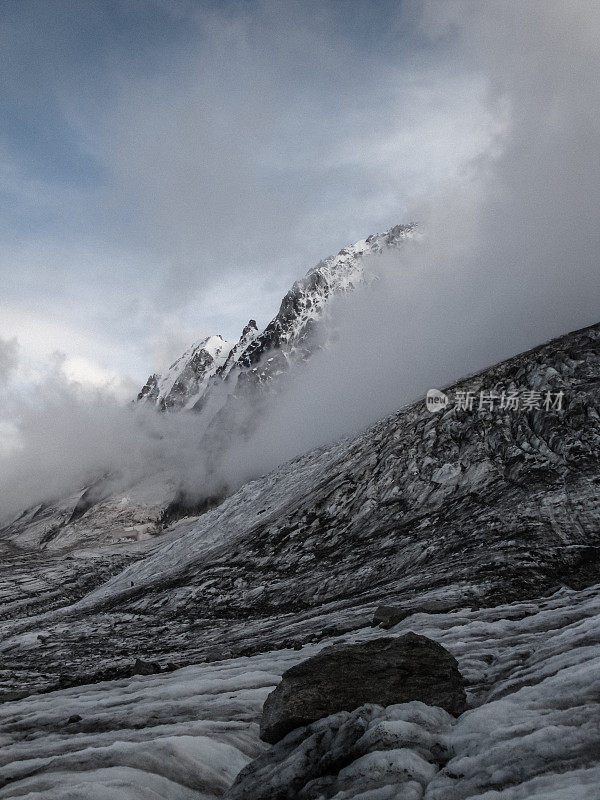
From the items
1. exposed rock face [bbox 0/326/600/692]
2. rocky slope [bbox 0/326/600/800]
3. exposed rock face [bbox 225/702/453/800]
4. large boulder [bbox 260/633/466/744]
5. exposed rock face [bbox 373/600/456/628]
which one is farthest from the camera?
exposed rock face [bbox 0/326/600/692]

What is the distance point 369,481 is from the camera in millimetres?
52406

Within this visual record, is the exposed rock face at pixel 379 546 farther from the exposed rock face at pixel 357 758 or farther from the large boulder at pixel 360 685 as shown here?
the exposed rock face at pixel 357 758

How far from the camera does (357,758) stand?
969 centimetres

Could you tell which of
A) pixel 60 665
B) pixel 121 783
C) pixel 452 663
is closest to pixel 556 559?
pixel 452 663

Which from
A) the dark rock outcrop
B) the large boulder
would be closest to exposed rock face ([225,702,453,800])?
the large boulder

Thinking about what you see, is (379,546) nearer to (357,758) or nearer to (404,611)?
(404,611)

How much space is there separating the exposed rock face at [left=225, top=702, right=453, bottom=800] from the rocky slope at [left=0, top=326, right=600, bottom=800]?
16 cm

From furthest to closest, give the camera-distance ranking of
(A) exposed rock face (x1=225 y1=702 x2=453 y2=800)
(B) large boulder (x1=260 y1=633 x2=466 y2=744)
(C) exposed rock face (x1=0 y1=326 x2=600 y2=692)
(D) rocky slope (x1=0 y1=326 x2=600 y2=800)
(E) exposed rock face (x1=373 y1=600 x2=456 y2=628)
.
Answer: (C) exposed rock face (x1=0 y1=326 x2=600 y2=692)
(E) exposed rock face (x1=373 y1=600 x2=456 y2=628)
(B) large boulder (x1=260 y1=633 x2=466 y2=744)
(D) rocky slope (x1=0 y1=326 x2=600 y2=800)
(A) exposed rock face (x1=225 y1=702 x2=453 y2=800)

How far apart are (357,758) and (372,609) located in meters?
17.6

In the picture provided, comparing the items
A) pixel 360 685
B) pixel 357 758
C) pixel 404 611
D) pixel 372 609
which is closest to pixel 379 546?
pixel 372 609

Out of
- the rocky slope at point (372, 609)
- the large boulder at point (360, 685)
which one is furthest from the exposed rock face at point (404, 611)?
the large boulder at point (360, 685)

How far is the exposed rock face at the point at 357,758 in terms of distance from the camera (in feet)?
29.5

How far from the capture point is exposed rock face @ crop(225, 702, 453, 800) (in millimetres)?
8992

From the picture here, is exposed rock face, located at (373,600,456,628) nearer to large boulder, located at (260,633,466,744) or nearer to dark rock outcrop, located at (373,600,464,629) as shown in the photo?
dark rock outcrop, located at (373,600,464,629)
